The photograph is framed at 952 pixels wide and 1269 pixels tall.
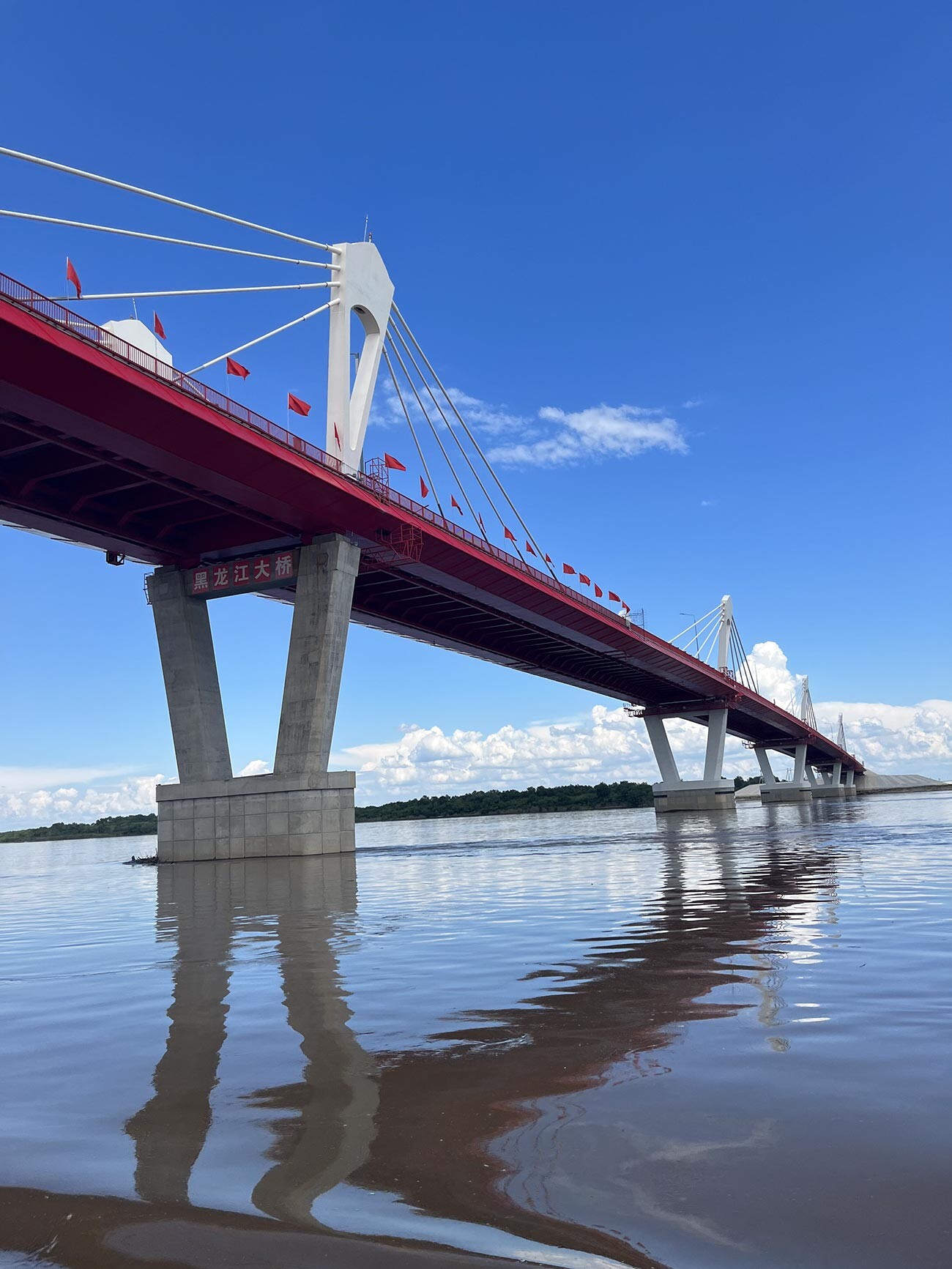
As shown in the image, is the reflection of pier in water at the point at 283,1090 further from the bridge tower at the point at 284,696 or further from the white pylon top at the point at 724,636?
the white pylon top at the point at 724,636

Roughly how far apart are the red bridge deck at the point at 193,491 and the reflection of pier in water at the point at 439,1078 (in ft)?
68.0

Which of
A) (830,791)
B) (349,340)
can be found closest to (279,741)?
(349,340)

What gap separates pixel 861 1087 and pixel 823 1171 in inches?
47.0

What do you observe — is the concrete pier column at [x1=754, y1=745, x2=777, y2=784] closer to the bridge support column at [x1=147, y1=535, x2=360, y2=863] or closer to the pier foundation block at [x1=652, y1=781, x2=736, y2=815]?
the pier foundation block at [x1=652, y1=781, x2=736, y2=815]

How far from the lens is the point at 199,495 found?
3550 centimetres

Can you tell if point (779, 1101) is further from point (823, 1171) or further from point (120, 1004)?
point (120, 1004)

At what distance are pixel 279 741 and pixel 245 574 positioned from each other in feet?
24.3

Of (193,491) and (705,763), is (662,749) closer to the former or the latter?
(705,763)

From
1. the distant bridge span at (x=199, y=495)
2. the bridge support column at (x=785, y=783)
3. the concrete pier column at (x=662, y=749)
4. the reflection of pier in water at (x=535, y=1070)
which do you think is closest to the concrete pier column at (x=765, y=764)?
the bridge support column at (x=785, y=783)

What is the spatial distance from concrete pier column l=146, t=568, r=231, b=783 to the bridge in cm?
8

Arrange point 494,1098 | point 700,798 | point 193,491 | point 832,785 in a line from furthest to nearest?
point 832,785 → point 700,798 → point 193,491 → point 494,1098

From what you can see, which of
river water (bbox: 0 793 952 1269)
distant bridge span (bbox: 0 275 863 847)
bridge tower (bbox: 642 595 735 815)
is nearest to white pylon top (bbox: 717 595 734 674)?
bridge tower (bbox: 642 595 735 815)

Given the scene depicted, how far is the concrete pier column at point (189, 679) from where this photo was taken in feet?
129

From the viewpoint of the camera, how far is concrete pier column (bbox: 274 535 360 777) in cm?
3703
